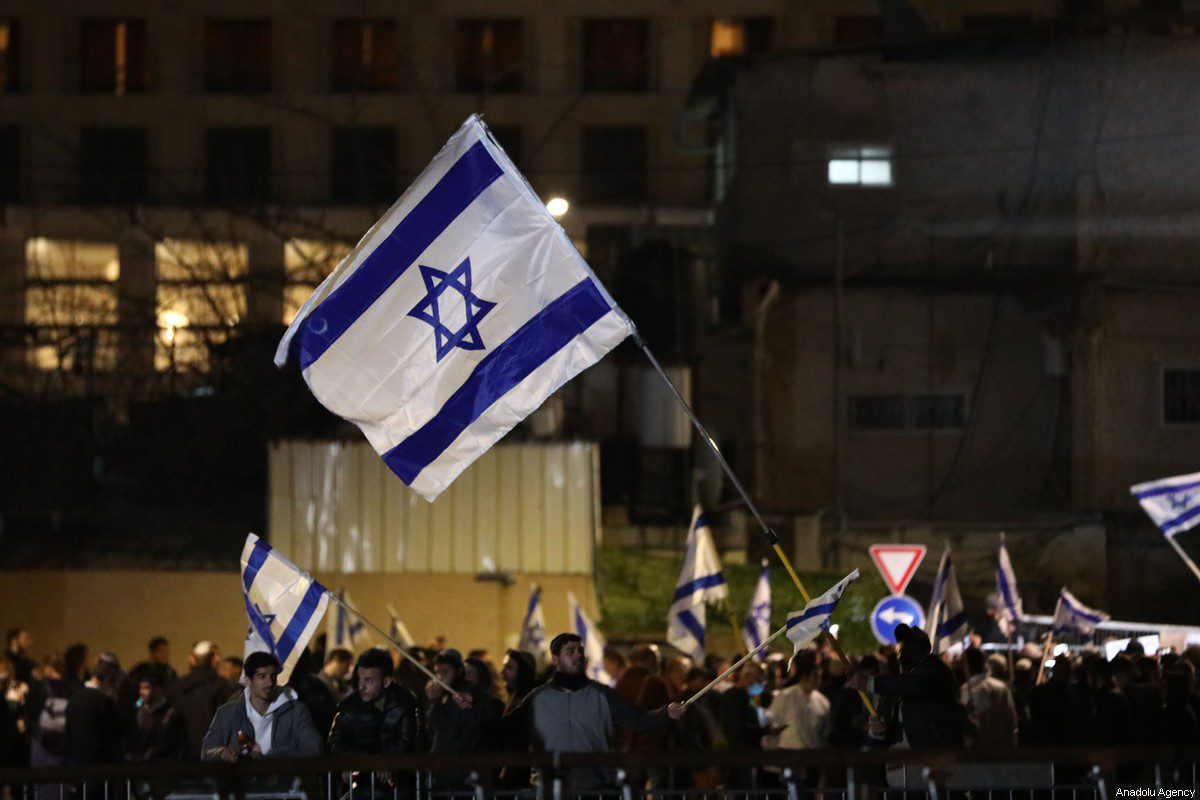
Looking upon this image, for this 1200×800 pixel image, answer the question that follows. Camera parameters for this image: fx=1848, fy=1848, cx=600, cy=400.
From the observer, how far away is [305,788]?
930 centimetres

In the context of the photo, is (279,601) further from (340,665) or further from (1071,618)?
(1071,618)

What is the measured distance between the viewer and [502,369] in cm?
1077

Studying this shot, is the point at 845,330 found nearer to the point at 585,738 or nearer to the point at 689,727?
the point at 689,727

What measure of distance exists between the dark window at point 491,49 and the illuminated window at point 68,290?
12.1 meters

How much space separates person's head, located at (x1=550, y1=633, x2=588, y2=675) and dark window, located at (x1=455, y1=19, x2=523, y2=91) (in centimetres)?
4727

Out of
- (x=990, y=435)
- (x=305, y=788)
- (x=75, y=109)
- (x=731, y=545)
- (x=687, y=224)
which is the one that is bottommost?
(x=305, y=788)

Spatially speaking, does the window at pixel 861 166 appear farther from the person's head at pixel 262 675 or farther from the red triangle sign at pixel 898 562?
the person's head at pixel 262 675

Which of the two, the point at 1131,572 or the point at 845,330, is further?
the point at 845,330

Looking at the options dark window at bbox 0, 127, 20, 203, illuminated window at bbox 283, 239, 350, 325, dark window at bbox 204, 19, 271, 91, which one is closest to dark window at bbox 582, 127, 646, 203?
illuminated window at bbox 283, 239, 350, 325

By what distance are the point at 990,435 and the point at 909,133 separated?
5597 mm

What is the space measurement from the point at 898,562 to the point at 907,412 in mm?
13424

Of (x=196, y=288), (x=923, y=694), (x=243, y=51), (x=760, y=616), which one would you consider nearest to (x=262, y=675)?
(x=923, y=694)

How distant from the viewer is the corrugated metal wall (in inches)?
1061

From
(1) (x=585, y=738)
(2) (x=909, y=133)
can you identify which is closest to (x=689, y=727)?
(1) (x=585, y=738)
